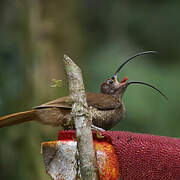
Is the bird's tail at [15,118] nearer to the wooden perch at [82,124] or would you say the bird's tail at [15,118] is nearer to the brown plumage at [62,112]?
the brown plumage at [62,112]

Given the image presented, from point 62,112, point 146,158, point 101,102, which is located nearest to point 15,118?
point 62,112

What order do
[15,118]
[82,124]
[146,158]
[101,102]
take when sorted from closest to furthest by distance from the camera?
1. [82,124]
2. [146,158]
3. [15,118]
4. [101,102]

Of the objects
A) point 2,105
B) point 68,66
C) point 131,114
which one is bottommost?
point 131,114

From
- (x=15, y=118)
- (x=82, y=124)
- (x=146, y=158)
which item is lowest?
(x=146, y=158)

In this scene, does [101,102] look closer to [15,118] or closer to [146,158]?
[15,118]

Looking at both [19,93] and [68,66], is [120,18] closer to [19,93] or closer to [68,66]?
[19,93]

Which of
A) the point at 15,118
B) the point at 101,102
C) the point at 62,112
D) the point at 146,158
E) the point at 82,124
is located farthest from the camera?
the point at 101,102

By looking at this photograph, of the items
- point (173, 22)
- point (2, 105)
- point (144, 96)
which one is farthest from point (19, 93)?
point (173, 22)

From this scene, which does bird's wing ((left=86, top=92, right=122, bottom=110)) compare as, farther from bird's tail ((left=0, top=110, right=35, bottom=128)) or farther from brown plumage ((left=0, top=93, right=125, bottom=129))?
bird's tail ((left=0, top=110, right=35, bottom=128))

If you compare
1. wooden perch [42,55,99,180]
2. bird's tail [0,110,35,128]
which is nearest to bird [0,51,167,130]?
bird's tail [0,110,35,128]
